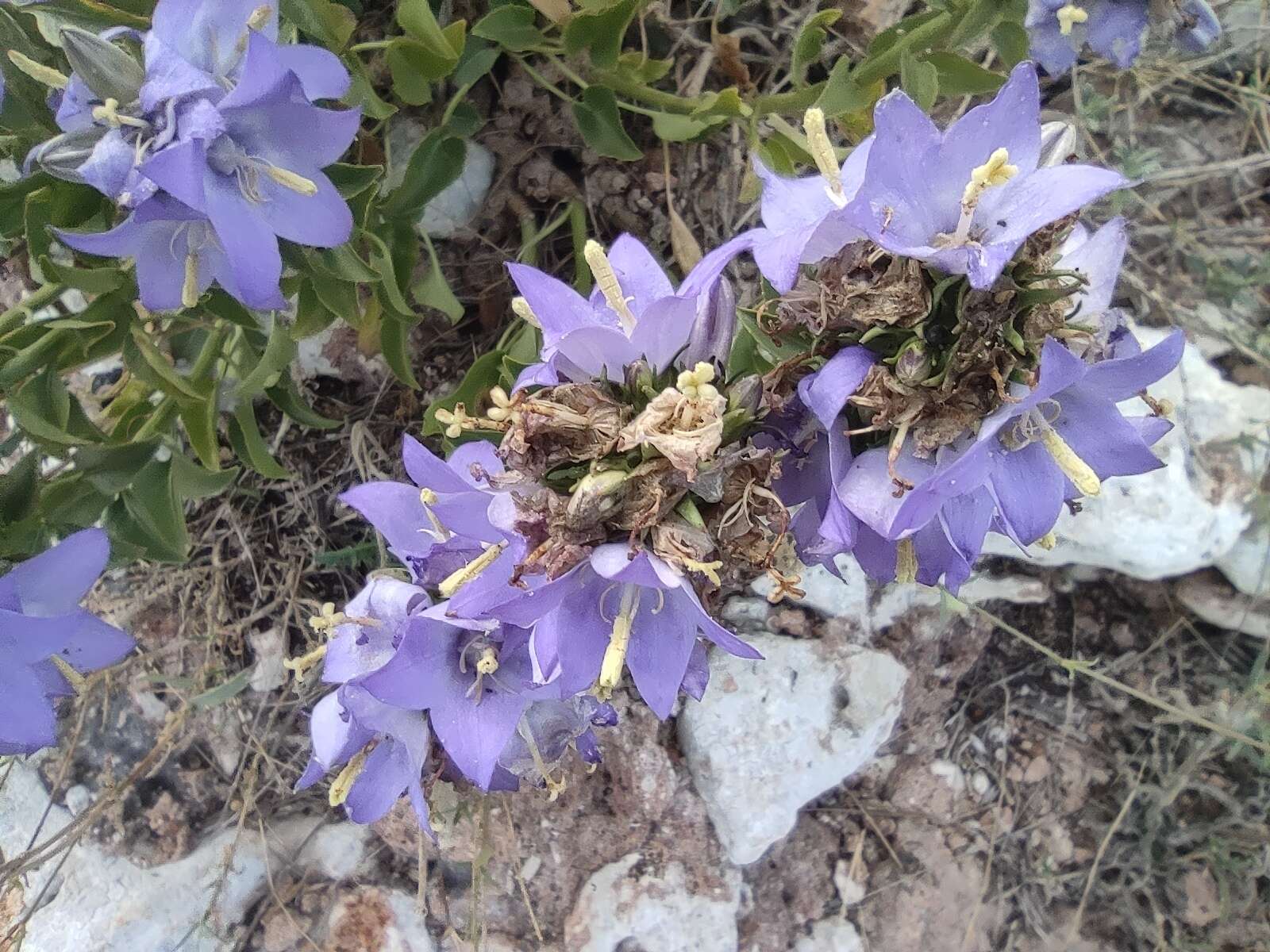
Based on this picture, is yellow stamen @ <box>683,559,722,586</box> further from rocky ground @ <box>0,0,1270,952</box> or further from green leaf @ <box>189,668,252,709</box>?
green leaf @ <box>189,668,252,709</box>

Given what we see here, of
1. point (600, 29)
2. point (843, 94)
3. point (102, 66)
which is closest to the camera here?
point (102, 66)

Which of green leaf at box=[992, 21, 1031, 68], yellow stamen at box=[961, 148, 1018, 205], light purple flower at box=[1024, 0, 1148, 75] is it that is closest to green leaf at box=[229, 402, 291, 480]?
yellow stamen at box=[961, 148, 1018, 205]

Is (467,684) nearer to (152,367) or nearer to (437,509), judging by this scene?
(437,509)

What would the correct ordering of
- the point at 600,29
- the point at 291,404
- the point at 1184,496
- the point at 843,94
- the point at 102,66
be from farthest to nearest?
the point at 1184,496
the point at 291,404
the point at 600,29
the point at 843,94
the point at 102,66

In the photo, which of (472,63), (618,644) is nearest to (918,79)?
(472,63)

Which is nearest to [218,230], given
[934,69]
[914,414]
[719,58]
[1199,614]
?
[914,414]

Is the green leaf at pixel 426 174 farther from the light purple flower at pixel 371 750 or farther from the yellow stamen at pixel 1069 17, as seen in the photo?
the yellow stamen at pixel 1069 17
